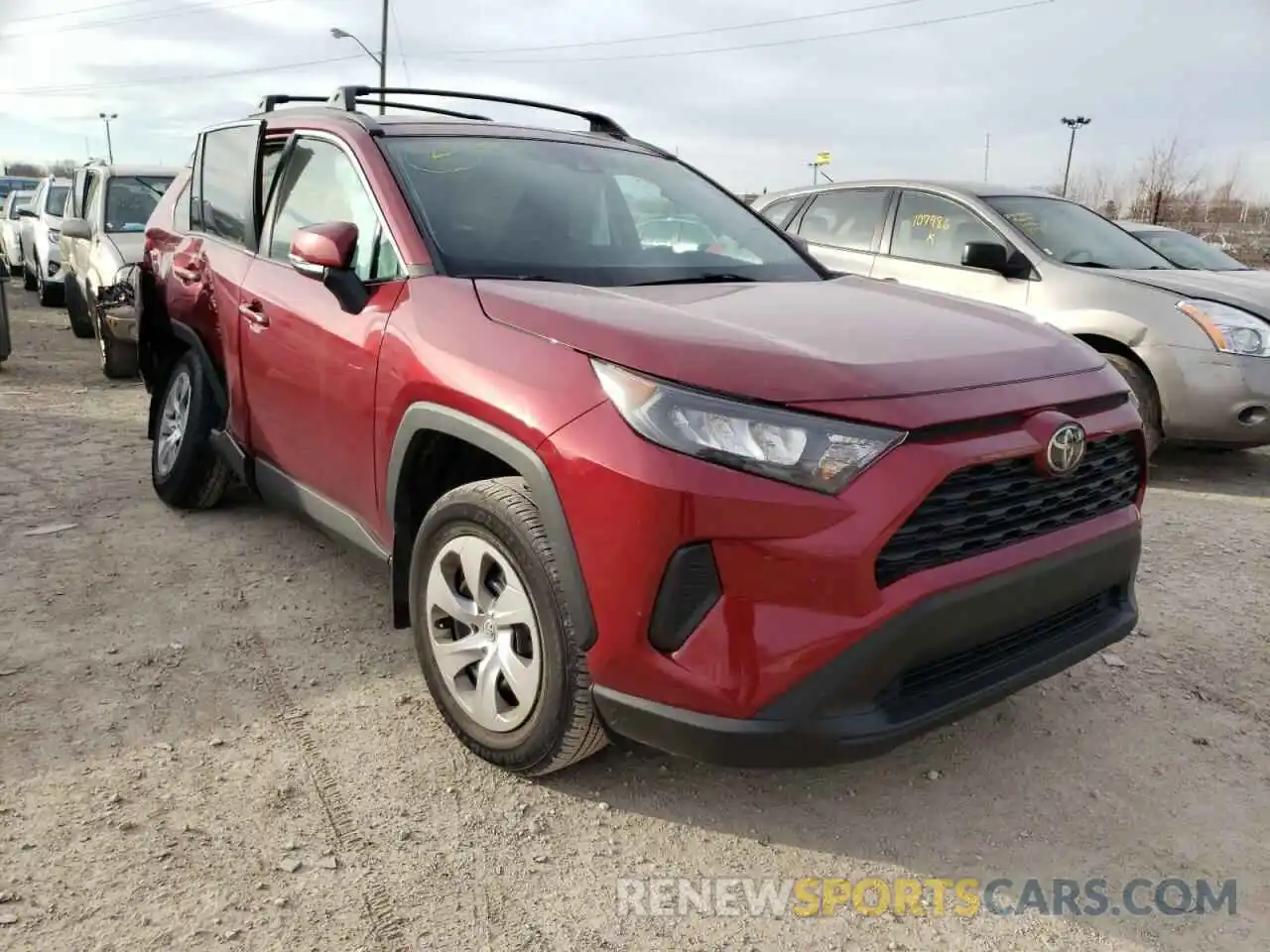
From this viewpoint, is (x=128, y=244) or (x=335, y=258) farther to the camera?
(x=128, y=244)

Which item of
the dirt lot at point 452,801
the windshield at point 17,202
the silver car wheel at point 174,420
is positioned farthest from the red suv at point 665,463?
the windshield at point 17,202

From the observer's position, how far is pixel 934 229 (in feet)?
21.0

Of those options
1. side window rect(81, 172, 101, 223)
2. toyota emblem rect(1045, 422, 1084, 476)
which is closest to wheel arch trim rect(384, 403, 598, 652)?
toyota emblem rect(1045, 422, 1084, 476)

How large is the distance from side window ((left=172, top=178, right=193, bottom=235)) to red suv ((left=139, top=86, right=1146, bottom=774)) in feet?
4.74

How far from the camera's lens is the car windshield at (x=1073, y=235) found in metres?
6.01

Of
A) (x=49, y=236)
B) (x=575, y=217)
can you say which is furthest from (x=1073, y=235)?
(x=49, y=236)

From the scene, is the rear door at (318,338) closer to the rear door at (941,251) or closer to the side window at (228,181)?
the side window at (228,181)

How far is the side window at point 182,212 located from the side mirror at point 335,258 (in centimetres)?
200

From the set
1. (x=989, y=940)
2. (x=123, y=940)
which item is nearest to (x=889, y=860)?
(x=989, y=940)

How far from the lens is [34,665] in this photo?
3062 mm

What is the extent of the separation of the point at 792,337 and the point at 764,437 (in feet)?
1.29

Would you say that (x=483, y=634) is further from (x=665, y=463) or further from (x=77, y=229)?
(x=77, y=229)

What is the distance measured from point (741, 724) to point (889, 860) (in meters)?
0.60

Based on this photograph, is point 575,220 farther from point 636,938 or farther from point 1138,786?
point 1138,786
